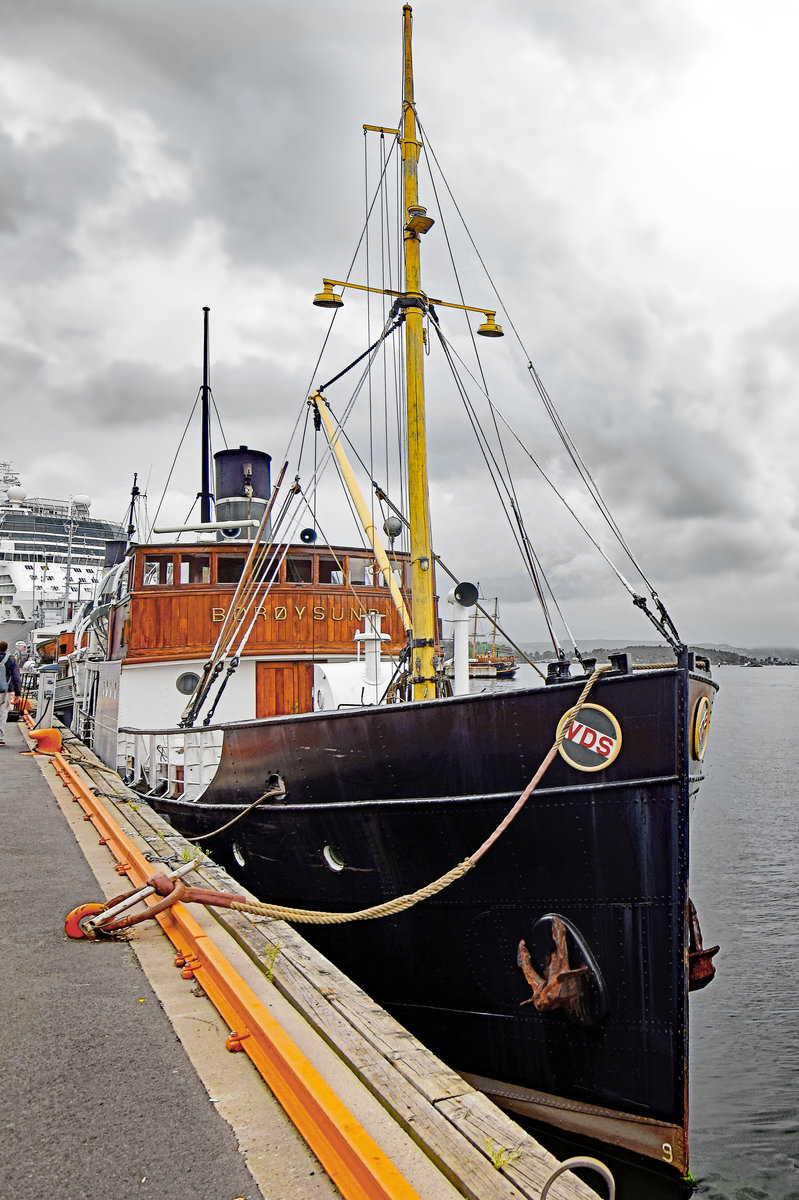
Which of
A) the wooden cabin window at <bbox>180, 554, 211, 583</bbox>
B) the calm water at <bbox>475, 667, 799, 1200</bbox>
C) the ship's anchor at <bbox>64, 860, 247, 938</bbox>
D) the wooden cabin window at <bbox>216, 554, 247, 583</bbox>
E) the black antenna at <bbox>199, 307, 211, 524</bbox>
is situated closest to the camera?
the ship's anchor at <bbox>64, 860, 247, 938</bbox>

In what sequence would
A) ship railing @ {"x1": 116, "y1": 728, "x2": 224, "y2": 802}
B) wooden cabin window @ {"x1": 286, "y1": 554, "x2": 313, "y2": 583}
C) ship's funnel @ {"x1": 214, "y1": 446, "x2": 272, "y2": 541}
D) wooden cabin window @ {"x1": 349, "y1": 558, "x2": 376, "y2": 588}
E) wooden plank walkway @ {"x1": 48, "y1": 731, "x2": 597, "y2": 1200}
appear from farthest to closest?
ship's funnel @ {"x1": 214, "y1": 446, "x2": 272, "y2": 541}, wooden cabin window @ {"x1": 349, "y1": 558, "x2": 376, "y2": 588}, wooden cabin window @ {"x1": 286, "y1": 554, "x2": 313, "y2": 583}, ship railing @ {"x1": 116, "y1": 728, "x2": 224, "y2": 802}, wooden plank walkway @ {"x1": 48, "y1": 731, "x2": 597, "y2": 1200}

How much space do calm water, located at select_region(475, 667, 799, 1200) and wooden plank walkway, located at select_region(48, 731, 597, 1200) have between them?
3.39 meters

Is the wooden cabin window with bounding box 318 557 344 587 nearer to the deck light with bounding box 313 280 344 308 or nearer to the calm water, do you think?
the deck light with bounding box 313 280 344 308

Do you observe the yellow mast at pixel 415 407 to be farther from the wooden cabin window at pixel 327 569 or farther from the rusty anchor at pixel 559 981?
the wooden cabin window at pixel 327 569

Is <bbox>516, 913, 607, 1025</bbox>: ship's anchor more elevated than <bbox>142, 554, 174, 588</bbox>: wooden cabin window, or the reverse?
<bbox>142, 554, 174, 588</bbox>: wooden cabin window

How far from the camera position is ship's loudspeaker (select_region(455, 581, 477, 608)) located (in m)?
7.52

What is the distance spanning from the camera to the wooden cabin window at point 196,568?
40.8 feet

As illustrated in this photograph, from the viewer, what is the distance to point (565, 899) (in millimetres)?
5703

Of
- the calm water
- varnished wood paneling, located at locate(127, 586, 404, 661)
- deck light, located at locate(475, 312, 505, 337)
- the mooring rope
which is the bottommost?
the calm water

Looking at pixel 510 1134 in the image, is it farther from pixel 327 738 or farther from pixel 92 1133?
pixel 327 738

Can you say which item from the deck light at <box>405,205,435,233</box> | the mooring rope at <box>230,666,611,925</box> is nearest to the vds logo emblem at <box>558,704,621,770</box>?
the mooring rope at <box>230,666,611,925</box>

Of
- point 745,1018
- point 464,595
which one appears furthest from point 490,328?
point 745,1018

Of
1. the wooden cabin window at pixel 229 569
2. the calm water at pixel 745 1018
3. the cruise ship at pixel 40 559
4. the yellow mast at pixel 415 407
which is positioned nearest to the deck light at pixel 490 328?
the yellow mast at pixel 415 407

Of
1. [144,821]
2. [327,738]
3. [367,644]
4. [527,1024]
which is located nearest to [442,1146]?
[527,1024]
